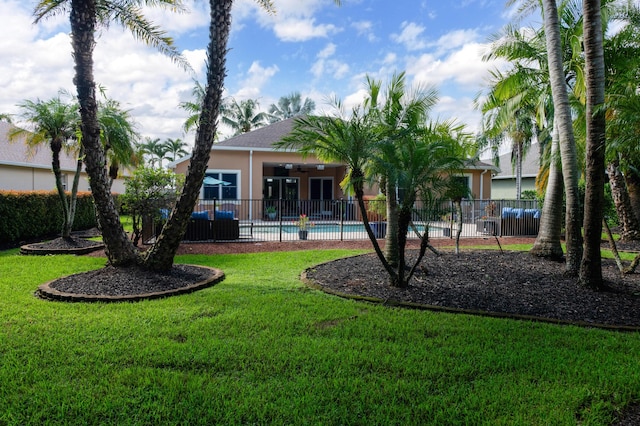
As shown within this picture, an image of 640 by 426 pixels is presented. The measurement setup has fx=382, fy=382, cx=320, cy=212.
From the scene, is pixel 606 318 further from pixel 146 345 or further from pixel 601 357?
pixel 146 345

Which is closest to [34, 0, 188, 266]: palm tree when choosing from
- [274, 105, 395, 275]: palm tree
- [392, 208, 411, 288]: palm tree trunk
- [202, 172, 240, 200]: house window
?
[274, 105, 395, 275]: palm tree

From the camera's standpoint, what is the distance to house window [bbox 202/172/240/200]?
19.7 meters

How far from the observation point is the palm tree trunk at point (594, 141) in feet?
19.1

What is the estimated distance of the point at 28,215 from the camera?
12.5 meters

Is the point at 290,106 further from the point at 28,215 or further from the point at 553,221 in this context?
the point at 553,221

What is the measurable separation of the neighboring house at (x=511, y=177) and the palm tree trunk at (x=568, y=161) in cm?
2461

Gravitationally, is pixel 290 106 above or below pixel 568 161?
above

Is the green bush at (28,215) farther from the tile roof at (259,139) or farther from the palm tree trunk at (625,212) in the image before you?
the palm tree trunk at (625,212)

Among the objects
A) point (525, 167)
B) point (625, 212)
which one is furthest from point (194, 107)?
point (525, 167)

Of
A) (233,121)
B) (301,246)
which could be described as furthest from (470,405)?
(233,121)

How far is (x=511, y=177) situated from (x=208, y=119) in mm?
31026

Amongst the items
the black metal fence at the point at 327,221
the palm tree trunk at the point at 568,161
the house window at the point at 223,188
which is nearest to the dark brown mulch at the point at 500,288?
the palm tree trunk at the point at 568,161

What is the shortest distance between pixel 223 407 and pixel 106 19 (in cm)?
846

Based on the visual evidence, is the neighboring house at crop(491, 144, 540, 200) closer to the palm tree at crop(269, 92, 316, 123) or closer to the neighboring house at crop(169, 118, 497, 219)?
the neighboring house at crop(169, 118, 497, 219)
